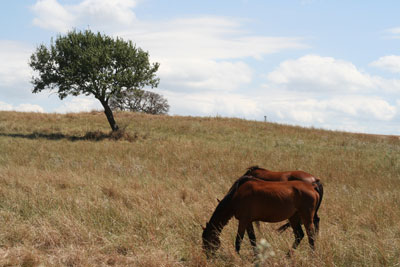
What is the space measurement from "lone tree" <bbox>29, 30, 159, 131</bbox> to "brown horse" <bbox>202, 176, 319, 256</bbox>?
89.4ft

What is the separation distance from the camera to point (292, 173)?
20.3 feet

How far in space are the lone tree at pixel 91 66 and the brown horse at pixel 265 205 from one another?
2726 centimetres

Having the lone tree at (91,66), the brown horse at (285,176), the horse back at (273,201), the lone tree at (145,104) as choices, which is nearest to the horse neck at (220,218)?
the horse back at (273,201)

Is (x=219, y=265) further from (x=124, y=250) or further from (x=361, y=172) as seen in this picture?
(x=361, y=172)

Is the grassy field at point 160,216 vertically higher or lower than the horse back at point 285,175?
lower

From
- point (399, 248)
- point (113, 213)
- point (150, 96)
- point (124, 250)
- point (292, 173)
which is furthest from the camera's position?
point (150, 96)

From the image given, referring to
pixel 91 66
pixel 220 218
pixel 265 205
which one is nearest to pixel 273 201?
pixel 265 205

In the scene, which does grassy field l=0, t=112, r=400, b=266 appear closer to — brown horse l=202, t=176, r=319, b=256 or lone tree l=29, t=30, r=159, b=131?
brown horse l=202, t=176, r=319, b=256

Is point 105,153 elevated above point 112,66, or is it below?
below

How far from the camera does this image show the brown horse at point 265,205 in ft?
15.9

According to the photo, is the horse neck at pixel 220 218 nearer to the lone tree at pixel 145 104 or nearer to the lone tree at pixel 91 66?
the lone tree at pixel 91 66

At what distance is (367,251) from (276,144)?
910 inches

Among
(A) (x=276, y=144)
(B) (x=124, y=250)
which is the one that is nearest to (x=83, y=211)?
(B) (x=124, y=250)

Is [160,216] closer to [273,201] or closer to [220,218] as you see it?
[220,218]
